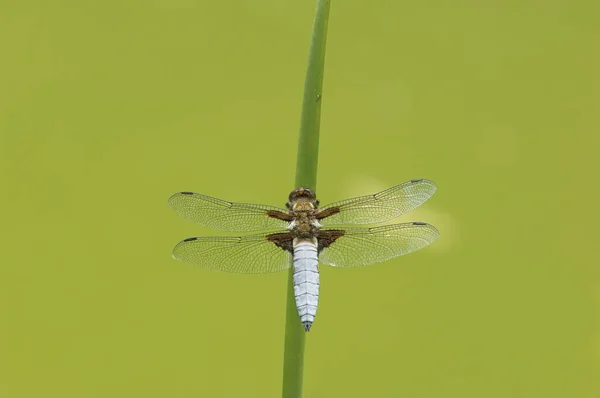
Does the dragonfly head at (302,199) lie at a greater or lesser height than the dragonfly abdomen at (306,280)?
greater

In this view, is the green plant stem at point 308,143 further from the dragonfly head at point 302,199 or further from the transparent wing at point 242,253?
the transparent wing at point 242,253

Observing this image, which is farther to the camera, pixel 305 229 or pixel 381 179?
pixel 381 179

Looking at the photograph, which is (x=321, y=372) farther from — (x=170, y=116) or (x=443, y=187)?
(x=170, y=116)

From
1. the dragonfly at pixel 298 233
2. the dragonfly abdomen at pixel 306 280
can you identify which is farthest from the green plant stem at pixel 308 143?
the dragonfly at pixel 298 233

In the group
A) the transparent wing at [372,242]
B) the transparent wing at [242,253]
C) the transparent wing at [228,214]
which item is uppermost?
the transparent wing at [228,214]

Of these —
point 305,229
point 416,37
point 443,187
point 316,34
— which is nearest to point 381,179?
point 443,187

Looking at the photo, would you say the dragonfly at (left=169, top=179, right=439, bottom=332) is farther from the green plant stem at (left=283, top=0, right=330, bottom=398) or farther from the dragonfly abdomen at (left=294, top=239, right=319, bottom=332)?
the green plant stem at (left=283, top=0, right=330, bottom=398)

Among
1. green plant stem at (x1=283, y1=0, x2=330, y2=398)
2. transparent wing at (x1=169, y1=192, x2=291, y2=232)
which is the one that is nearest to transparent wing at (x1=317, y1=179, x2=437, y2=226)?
transparent wing at (x1=169, y1=192, x2=291, y2=232)

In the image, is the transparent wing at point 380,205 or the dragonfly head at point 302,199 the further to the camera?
the transparent wing at point 380,205

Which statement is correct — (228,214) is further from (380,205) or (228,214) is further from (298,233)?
(380,205)
